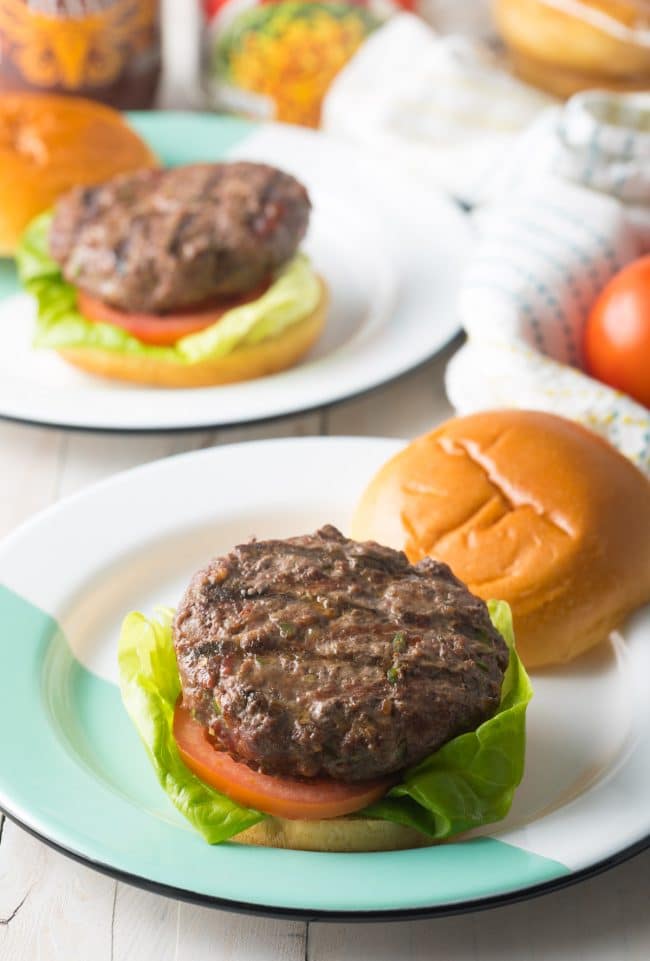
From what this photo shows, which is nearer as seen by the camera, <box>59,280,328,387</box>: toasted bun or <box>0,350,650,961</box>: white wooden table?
<box>0,350,650,961</box>: white wooden table

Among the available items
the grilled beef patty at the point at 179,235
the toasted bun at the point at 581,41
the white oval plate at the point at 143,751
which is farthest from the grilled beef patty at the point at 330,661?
the toasted bun at the point at 581,41

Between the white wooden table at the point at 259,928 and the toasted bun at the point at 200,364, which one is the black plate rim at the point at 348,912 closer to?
the white wooden table at the point at 259,928

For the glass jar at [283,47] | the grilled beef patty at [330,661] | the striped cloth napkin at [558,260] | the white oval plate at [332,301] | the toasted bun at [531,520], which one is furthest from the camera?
the glass jar at [283,47]

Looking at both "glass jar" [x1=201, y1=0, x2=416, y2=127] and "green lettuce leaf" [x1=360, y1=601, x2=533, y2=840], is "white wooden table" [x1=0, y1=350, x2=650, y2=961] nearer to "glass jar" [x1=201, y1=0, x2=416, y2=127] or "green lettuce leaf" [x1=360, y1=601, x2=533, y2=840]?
"green lettuce leaf" [x1=360, y1=601, x2=533, y2=840]

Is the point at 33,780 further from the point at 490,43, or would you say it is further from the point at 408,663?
the point at 490,43

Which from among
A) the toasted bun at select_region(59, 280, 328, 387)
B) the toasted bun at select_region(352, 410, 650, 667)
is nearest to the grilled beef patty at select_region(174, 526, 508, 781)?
the toasted bun at select_region(352, 410, 650, 667)

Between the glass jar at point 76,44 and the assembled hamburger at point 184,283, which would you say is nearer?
the assembled hamburger at point 184,283
